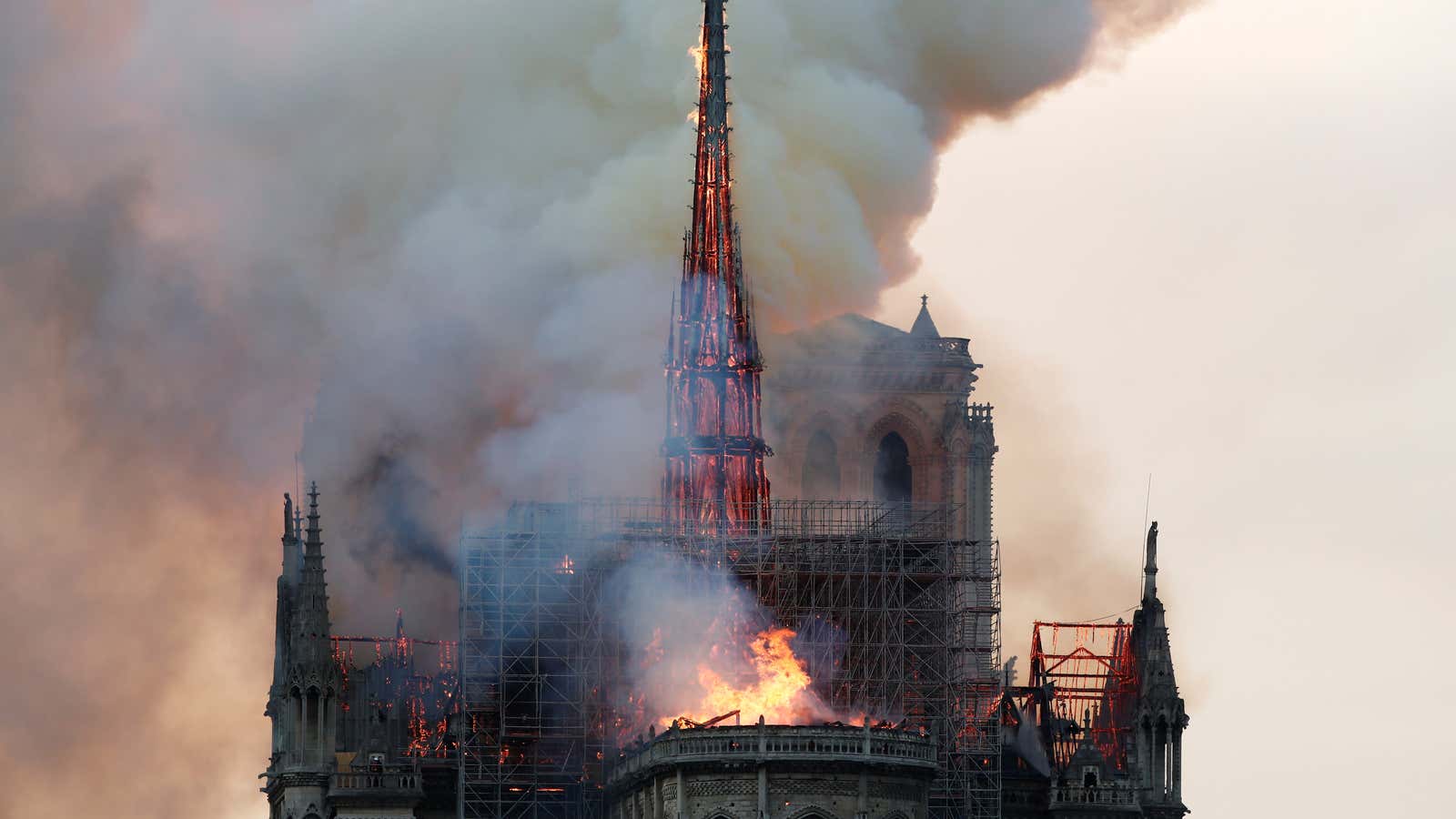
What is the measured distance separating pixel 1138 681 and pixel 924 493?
3461 cm

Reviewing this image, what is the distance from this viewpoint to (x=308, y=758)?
153375mm

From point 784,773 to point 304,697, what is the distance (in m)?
24.1

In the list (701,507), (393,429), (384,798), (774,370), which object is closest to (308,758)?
(384,798)

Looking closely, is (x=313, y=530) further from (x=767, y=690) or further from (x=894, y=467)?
(x=894, y=467)

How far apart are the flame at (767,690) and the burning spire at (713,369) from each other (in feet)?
18.5

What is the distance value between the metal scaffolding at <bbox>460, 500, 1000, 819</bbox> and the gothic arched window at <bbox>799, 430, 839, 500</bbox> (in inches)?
1465

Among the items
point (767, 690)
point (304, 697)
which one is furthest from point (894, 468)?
point (304, 697)

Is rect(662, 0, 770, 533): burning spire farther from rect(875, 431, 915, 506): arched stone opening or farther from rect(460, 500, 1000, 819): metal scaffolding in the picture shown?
rect(875, 431, 915, 506): arched stone opening

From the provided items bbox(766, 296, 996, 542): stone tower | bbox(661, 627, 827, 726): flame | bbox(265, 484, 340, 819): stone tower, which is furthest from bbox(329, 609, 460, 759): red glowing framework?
bbox(766, 296, 996, 542): stone tower

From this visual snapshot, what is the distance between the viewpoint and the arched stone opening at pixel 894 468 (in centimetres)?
19462

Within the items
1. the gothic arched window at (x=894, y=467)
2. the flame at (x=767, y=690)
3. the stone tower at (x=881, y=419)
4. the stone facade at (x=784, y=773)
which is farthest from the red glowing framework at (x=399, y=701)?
the gothic arched window at (x=894, y=467)

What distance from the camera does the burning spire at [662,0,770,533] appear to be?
160 m

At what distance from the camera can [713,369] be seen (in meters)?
164

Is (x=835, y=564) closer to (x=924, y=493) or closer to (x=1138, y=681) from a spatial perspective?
(x=1138, y=681)
